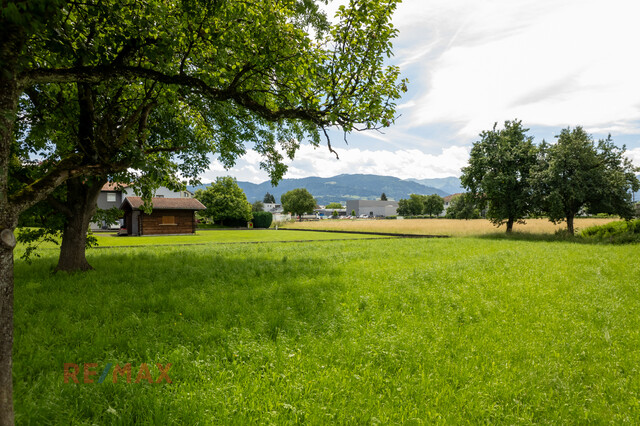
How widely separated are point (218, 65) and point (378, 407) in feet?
30.0

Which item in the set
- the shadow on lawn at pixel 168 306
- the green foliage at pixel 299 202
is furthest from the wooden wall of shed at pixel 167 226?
the green foliage at pixel 299 202

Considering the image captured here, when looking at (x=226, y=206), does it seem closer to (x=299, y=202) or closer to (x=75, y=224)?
(x=75, y=224)

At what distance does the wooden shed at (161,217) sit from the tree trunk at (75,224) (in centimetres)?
2888

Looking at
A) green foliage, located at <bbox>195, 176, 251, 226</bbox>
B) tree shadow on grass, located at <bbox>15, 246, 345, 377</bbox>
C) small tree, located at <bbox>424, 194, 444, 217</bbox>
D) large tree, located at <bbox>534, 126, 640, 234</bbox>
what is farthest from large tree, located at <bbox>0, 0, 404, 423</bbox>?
small tree, located at <bbox>424, 194, 444, 217</bbox>

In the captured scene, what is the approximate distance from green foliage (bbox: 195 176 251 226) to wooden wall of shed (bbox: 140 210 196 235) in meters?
16.3

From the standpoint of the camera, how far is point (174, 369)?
463 cm

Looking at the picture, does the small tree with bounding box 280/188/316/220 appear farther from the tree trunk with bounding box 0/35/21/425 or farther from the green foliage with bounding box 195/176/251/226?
the tree trunk with bounding box 0/35/21/425

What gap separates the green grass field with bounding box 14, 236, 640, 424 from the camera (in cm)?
398

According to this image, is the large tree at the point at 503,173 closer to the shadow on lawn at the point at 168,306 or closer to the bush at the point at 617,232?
the bush at the point at 617,232

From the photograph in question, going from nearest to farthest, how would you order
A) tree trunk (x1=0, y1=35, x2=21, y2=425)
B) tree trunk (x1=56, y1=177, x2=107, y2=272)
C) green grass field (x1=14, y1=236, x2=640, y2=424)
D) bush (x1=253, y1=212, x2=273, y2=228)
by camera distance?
tree trunk (x1=0, y1=35, x2=21, y2=425) → green grass field (x1=14, y1=236, x2=640, y2=424) → tree trunk (x1=56, y1=177, x2=107, y2=272) → bush (x1=253, y1=212, x2=273, y2=228)

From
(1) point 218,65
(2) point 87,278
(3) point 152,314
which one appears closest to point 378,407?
(3) point 152,314

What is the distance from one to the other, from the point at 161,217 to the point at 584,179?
4759 cm

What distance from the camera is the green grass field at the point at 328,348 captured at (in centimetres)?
398

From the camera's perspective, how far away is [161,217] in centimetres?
3962
